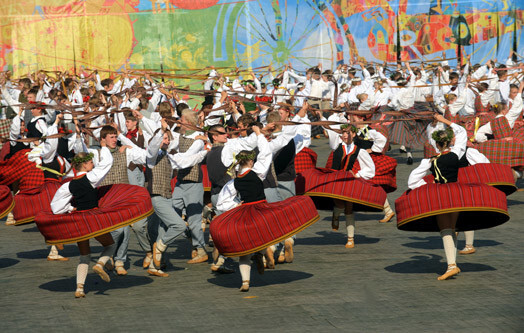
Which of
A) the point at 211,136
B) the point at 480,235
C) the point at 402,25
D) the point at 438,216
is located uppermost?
the point at 402,25

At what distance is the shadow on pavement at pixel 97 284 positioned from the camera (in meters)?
9.24

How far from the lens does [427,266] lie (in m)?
9.91

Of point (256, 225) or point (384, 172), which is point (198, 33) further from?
point (256, 225)

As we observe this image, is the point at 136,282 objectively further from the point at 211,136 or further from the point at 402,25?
the point at 402,25

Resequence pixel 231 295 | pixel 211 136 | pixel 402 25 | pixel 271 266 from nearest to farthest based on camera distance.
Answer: pixel 231 295, pixel 271 266, pixel 211 136, pixel 402 25

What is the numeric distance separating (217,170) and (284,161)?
3.03 feet

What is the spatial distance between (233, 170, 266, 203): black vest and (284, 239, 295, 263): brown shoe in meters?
1.32

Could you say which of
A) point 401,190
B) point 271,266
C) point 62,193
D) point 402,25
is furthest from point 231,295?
point 402,25

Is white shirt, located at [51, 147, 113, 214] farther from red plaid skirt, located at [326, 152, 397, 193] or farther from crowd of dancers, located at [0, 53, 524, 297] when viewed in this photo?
red plaid skirt, located at [326, 152, 397, 193]

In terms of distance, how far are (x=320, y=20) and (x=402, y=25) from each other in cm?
321

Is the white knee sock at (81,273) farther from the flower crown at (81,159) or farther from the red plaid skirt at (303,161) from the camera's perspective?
the red plaid skirt at (303,161)

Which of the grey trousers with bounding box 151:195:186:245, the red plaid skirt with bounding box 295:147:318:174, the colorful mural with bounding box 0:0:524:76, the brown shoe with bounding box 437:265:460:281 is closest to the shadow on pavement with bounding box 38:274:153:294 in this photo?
the grey trousers with bounding box 151:195:186:245

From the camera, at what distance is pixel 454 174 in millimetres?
9469

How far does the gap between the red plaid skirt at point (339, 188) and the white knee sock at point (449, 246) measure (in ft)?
7.03
